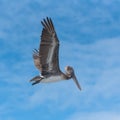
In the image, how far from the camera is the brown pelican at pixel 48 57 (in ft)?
137

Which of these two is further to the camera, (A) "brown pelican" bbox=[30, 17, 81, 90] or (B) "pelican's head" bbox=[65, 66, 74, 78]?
(B) "pelican's head" bbox=[65, 66, 74, 78]

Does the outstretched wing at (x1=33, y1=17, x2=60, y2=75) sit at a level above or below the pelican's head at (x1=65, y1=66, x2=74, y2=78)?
below

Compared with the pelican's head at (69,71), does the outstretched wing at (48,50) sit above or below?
below

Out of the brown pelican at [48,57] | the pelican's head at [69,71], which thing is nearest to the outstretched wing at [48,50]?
the brown pelican at [48,57]

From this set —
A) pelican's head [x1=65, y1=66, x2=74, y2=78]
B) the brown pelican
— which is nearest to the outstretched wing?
the brown pelican

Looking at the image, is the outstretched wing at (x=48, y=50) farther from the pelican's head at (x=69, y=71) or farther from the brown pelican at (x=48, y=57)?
the pelican's head at (x=69, y=71)

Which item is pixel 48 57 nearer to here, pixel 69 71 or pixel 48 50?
pixel 48 50

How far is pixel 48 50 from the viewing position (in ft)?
139

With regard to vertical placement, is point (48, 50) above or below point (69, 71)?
below

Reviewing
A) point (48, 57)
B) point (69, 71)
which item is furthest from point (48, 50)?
point (69, 71)

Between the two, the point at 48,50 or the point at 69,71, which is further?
the point at 69,71

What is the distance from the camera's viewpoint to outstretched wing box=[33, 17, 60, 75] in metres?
41.8

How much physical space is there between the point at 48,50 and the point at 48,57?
1.84 feet

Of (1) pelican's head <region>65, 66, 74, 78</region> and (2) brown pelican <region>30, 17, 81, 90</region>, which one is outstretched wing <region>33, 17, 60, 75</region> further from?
(1) pelican's head <region>65, 66, 74, 78</region>
